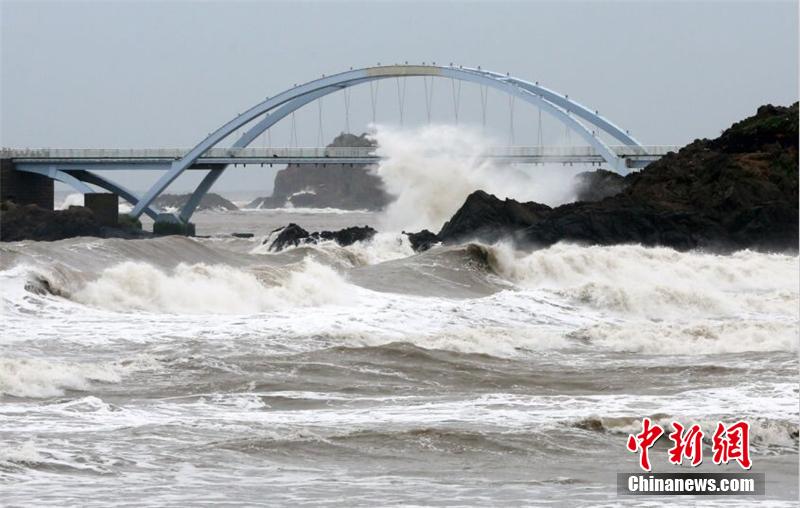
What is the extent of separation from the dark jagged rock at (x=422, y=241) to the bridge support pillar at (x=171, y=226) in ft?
82.9

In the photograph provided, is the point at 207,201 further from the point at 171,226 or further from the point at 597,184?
the point at 597,184

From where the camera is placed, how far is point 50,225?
191ft

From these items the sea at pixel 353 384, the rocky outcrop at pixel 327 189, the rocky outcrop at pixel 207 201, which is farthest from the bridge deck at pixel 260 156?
the rocky outcrop at pixel 207 201

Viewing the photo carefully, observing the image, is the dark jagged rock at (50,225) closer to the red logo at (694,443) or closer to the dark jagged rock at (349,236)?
the dark jagged rock at (349,236)

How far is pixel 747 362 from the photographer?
19.8 m

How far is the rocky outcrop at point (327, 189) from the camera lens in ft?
474

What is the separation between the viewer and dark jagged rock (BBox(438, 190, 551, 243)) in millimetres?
44438

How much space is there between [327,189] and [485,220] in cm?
11003

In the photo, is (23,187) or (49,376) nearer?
(49,376)

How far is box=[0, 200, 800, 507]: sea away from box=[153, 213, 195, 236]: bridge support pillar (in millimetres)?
38038

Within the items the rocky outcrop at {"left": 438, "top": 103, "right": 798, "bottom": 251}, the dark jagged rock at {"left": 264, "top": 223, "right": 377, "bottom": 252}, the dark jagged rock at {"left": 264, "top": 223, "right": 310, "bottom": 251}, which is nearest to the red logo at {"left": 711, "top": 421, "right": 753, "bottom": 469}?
the rocky outcrop at {"left": 438, "top": 103, "right": 798, "bottom": 251}

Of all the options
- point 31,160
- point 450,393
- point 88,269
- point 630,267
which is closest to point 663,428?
point 450,393

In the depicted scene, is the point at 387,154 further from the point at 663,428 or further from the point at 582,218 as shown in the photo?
the point at 663,428

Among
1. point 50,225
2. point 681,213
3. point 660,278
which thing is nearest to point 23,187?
point 50,225
